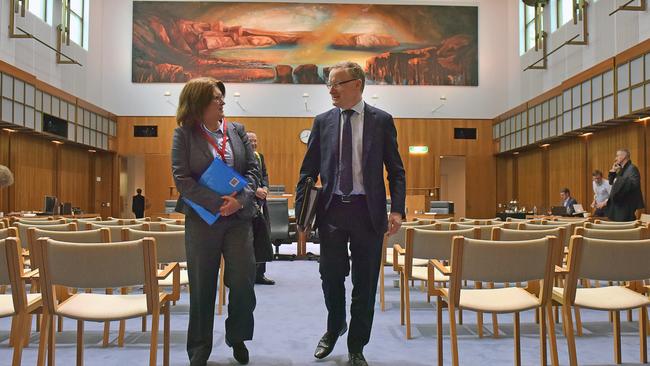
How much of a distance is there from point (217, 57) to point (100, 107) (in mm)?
3995

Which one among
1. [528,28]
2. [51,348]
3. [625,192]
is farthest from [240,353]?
[528,28]

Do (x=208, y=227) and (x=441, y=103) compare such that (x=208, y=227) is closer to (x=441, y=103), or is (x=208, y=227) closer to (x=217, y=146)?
(x=217, y=146)

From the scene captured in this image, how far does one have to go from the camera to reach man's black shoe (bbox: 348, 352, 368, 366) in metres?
2.96

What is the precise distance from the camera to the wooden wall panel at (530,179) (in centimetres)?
1605

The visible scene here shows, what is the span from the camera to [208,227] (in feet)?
9.49

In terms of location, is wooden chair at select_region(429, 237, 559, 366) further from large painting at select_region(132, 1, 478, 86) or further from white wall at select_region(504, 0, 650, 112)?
large painting at select_region(132, 1, 478, 86)

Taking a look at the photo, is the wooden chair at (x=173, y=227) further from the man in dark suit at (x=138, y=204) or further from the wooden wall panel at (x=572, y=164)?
the man in dark suit at (x=138, y=204)

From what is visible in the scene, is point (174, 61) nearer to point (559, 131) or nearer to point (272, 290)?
point (559, 131)

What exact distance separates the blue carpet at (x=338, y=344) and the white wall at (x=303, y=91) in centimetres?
1401

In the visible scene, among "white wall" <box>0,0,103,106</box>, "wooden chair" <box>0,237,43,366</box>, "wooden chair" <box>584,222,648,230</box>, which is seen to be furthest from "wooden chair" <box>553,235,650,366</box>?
"white wall" <box>0,0,103,106</box>

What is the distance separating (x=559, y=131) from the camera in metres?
13.7

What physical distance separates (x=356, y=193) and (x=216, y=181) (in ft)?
2.37

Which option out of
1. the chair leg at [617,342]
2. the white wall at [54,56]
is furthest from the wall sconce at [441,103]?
the chair leg at [617,342]

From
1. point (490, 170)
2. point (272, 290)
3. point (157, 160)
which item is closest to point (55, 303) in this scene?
point (272, 290)
